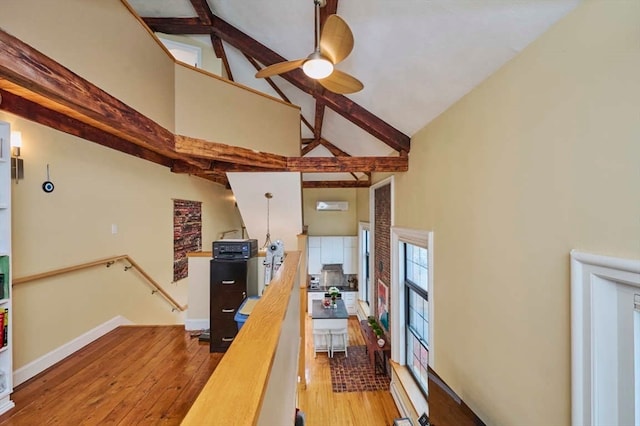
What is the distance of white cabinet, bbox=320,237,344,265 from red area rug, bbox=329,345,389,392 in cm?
296

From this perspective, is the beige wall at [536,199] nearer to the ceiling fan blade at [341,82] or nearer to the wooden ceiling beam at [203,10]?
the ceiling fan blade at [341,82]

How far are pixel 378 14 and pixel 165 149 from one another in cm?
227

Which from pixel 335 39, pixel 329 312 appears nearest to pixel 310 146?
pixel 329 312

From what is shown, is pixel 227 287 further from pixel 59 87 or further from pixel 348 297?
pixel 348 297

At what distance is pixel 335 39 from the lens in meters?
1.76

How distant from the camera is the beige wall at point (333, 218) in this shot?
8.52m

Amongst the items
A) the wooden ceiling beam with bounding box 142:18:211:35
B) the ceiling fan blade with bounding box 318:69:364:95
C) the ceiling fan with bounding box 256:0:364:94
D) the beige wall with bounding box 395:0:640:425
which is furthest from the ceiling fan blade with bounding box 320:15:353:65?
the wooden ceiling beam with bounding box 142:18:211:35

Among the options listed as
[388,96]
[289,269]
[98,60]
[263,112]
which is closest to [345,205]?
[263,112]

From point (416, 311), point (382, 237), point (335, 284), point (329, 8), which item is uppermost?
point (329, 8)

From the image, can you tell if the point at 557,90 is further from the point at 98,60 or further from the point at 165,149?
the point at 165,149

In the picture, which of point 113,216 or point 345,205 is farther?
point 345,205

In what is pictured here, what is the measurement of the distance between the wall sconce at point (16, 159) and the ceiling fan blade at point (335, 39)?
2.63m

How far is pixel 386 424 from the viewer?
3.68 metres

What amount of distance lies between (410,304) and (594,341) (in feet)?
9.73
